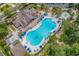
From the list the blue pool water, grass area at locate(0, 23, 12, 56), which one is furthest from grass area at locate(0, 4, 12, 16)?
the blue pool water

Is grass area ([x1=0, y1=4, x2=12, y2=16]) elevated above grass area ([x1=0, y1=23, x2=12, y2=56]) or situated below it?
above

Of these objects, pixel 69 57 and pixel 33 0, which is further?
pixel 33 0

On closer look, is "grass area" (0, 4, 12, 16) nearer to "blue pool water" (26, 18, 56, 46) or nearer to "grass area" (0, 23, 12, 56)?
"grass area" (0, 23, 12, 56)

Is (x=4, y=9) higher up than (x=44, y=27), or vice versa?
(x=4, y=9)

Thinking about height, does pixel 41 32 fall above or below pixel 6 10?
below

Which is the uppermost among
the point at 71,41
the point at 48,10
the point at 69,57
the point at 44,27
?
the point at 48,10

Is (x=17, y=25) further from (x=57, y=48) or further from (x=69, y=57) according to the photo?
(x=69, y=57)

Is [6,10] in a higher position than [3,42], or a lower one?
higher

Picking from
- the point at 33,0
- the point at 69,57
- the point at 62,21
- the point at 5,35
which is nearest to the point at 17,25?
the point at 5,35
